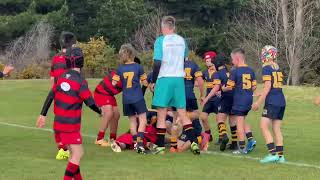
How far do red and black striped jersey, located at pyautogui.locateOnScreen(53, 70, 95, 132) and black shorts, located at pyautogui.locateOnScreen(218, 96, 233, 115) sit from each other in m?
4.70

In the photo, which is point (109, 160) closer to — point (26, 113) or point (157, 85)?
point (157, 85)

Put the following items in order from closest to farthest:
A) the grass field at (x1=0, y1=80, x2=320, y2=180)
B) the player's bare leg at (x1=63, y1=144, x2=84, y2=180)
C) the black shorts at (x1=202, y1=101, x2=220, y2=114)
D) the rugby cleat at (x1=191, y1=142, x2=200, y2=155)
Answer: the player's bare leg at (x1=63, y1=144, x2=84, y2=180), the grass field at (x1=0, y1=80, x2=320, y2=180), the rugby cleat at (x1=191, y1=142, x2=200, y2=155), the black shorts at (x1=202, y1=101, x2=220, y2=114)

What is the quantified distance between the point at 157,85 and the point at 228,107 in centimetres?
186

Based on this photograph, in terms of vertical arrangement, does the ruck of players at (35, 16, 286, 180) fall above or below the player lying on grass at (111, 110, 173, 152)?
above

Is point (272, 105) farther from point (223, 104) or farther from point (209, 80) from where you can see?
point (209, 80)

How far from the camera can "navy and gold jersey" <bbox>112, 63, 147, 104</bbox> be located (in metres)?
11.8

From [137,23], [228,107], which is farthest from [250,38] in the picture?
[228,107]

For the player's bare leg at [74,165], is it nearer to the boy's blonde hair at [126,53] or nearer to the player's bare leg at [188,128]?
the player's bare leg at [188,128]

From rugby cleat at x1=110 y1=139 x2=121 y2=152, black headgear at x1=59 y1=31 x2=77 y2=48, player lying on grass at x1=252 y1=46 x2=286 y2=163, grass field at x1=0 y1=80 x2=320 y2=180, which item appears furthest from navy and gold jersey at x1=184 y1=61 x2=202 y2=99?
black headgear at x1=59 y1=31 x2=77 y2=48

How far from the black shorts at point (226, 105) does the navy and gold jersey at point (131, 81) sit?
180 cm

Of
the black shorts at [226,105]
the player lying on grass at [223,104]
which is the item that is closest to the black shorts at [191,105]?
the player lying on grass at [223,104]

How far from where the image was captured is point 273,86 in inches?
429

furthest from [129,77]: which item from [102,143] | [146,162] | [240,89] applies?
[240,89]

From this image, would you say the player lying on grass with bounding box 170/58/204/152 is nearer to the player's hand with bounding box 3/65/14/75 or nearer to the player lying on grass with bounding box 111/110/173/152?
the player lying on grass with bounding box 111/110/173/152
